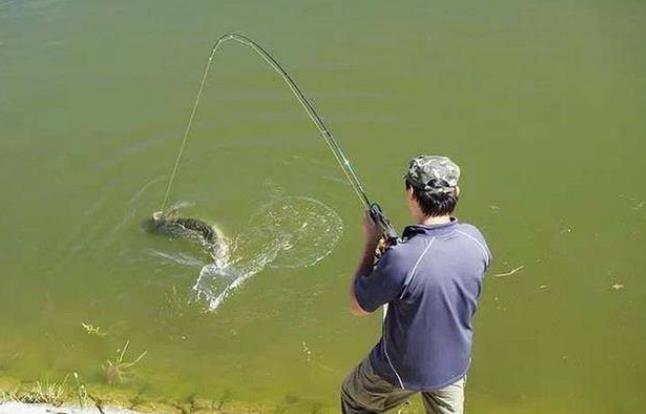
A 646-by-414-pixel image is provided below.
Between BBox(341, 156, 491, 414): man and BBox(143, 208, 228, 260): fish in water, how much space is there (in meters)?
3.85

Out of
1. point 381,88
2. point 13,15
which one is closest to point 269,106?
point 381,88

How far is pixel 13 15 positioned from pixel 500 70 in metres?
7.86

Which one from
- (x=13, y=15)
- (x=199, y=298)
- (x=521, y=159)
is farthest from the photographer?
(x=13, y=15)

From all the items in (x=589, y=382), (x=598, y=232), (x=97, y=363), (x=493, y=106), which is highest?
(x=493, y=106)

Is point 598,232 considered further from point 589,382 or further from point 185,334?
point 185,334

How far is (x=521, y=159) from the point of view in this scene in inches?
329

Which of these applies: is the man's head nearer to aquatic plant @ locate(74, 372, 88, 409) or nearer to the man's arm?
the man's arm

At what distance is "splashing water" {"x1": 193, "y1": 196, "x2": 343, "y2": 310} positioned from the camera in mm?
7164

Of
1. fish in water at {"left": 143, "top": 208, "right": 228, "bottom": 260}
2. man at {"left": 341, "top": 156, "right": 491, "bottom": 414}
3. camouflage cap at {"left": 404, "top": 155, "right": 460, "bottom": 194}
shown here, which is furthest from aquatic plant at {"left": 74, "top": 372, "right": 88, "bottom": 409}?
camouflage cap at {"left": 404, "top": 155, "right": 460, "bottom": 194}

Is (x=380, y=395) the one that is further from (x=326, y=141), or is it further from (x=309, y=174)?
(x=326, y=141)

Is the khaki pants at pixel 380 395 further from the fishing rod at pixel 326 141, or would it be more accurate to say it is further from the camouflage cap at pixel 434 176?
the camouflage cap at pixel 434 176

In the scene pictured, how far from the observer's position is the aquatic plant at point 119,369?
6.21 m

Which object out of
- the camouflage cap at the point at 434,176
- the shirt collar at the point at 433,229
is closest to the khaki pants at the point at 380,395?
the shirt collar at the point at 433,229

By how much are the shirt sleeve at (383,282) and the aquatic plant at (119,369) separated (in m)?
3.34
